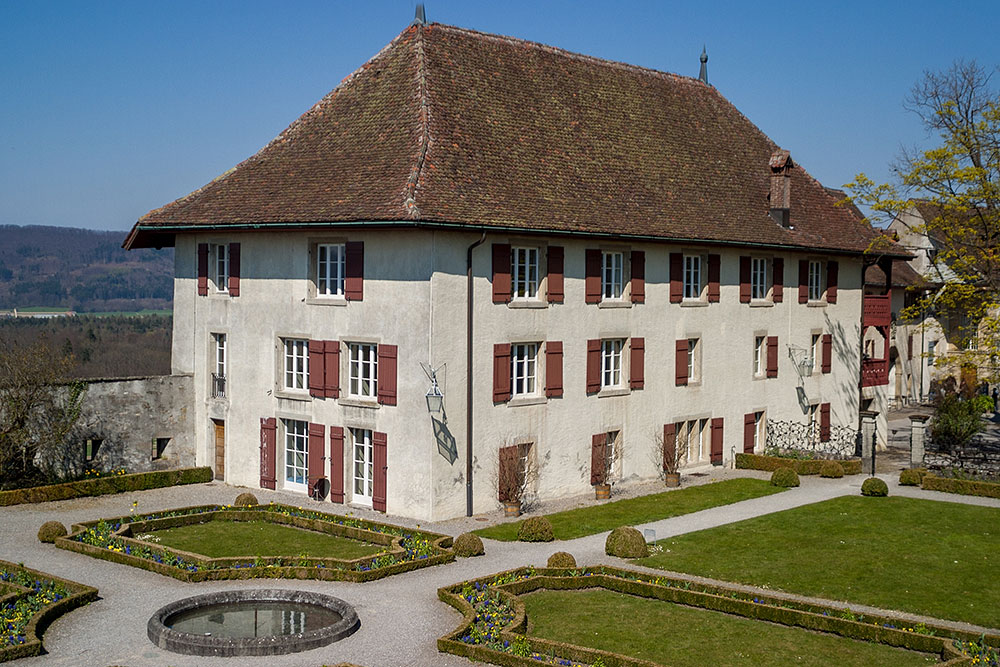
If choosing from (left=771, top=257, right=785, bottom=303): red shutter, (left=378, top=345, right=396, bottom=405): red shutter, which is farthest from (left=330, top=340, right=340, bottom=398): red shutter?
(left=771, top=257, right=785, bottom=303): red shutter

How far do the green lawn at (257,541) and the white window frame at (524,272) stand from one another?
25.3 ft

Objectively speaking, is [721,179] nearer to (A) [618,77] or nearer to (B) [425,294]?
(A) [618,77]

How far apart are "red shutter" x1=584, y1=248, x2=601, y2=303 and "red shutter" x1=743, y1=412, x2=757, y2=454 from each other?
827cm

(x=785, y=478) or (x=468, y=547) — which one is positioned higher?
(x=785, y=478)

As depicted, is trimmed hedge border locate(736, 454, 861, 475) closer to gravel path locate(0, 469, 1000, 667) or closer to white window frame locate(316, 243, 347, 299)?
gravel path locate(0, 469, 1000, 667)

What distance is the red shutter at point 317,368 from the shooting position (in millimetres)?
28250

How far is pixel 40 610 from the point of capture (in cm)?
1847

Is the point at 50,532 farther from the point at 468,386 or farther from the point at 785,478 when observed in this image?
the point at 785,478

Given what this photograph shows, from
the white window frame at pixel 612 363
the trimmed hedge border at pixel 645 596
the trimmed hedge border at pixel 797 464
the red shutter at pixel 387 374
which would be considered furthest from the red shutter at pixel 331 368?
the trimmed hedge border at pixel 797 464

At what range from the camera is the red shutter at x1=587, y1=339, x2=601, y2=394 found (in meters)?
30.1

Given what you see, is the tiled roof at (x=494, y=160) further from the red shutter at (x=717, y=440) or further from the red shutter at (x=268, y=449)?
the red shutter at (x=717, y=440)

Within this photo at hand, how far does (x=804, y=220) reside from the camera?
37.6 metres

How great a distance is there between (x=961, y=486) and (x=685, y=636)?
53.8 feet

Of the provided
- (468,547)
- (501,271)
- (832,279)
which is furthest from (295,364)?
(832,279)
